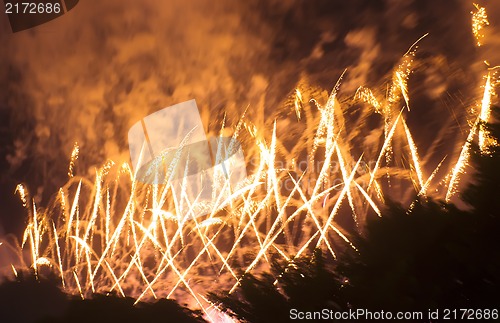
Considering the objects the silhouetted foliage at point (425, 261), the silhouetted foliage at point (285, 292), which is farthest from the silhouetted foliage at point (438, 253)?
the silhouetted foliage at point (285, 292)

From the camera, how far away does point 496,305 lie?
7352mm

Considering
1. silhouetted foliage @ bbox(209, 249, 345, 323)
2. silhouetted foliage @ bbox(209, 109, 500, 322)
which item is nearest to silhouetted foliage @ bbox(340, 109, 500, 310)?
silhouetted foliage @ bbox(209, 109, 500, 322)

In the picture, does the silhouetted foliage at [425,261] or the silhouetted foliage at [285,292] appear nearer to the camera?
the silhouetted foliage at [425,261]

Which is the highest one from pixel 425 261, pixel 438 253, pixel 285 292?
pixel 438 253

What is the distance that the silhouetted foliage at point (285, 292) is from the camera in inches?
427

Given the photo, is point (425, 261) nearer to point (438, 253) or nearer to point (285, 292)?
point (438, 253)

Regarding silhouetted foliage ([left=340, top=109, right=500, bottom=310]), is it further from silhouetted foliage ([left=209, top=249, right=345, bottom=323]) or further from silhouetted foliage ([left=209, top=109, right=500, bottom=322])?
silhouetted foliage ([left=209, top=249, right=345, bottom=323])

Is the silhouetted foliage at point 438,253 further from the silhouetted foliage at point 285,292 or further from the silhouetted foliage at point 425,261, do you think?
the silhouetted foliage at point 285,292

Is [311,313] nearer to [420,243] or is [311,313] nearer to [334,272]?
[334,272]

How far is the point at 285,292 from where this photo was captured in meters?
12.0

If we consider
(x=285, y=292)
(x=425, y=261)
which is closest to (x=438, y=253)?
(x=425, y=261)

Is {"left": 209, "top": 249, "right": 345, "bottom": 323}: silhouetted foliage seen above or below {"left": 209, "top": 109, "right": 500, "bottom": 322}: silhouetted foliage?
below

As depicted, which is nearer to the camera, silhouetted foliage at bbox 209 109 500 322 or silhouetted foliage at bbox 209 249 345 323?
silhouetted foliage at bbox 209 109 500 322

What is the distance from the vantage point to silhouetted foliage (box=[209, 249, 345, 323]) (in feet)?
35.6
